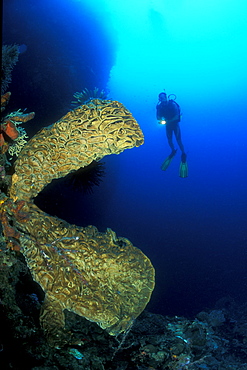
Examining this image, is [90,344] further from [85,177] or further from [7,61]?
[7,61]

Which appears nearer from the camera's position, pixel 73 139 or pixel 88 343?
pixel 73 139

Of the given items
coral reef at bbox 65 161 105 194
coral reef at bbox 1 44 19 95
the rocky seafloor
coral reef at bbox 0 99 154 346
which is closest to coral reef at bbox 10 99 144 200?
coral reef at bbox 0 99 154 346

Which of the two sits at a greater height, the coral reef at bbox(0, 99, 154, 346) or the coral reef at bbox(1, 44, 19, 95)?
the coral reef at bbox(1, 44, 19, 95)

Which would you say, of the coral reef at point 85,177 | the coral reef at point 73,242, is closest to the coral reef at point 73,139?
the coral reef at point 73,242

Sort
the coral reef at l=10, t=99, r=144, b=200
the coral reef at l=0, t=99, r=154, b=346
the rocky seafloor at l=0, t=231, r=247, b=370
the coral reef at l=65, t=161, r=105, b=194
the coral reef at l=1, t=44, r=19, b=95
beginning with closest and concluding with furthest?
the rocky seafloor at l=0, t=231, r=247, b=370, the coral reef at l=1, t=44, r=19, b=95, the coral reef at l=0, t=99, r=154, b=346, the coral reef at l=10, t=99, r=144, b=200, the coral reef at l=65, t=161, r=105, b=194

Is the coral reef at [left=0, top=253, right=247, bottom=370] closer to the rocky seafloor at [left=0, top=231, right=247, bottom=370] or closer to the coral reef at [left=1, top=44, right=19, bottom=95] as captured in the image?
the rocky seafloor at [left=0, top=231, right=247, bottom=370]

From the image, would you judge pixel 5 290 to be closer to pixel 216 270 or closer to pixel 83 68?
pixel 83 68

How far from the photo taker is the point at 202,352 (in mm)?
3932

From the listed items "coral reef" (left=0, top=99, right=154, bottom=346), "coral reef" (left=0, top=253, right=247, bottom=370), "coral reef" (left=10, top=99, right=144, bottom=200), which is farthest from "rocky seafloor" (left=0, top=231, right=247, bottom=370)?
"coral reef" (left=10, top=99, right=144, bottom=200)

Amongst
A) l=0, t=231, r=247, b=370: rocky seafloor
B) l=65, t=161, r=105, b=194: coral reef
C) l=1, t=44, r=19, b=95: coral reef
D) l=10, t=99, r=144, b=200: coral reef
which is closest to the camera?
l=0, t=231, r=247, b=370: rocky seafloor

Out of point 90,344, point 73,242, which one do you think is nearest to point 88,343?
point 90,344

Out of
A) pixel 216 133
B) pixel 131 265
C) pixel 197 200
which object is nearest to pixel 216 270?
pixel 131 265

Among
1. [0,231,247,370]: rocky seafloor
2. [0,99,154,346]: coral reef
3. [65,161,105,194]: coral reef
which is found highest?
[65,161,105,194]: coral reef

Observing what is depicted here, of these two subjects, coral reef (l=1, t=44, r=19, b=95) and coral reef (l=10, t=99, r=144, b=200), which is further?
coral reef (l=10, t=99, r=144, b=200)
